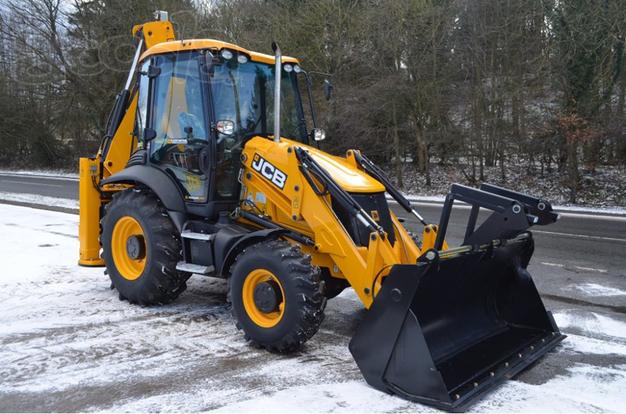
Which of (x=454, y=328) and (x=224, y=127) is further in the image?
(x=224, y=127)

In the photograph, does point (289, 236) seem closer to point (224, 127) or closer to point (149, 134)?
point (224, 127)

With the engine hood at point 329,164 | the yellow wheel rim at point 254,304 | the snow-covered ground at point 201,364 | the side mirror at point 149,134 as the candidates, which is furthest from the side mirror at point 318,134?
the yellow wheel rim at point 254,304

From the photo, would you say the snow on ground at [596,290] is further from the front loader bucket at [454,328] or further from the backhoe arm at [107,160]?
the backhoe arm at [107,160]

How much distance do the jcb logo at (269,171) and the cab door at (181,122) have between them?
0.48 meters

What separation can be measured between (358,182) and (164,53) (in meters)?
2.49

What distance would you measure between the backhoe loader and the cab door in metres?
0.02

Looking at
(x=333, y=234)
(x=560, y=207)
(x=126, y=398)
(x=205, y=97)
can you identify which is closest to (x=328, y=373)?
(x=333, y=234)

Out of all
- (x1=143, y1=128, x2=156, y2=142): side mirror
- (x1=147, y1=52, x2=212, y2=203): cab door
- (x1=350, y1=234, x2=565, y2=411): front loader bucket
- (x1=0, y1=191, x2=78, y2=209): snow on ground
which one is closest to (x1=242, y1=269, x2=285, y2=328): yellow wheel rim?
(x1=350, y1=234, x2=565, y2=411): front loader bucket

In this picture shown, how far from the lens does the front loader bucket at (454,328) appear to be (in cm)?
379

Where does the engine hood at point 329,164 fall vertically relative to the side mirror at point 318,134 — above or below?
below

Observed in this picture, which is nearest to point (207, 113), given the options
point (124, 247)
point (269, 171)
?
point (269, 171)

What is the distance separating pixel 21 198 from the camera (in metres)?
17.7

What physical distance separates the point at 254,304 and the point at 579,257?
6.09m

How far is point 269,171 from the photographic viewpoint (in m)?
5.20
